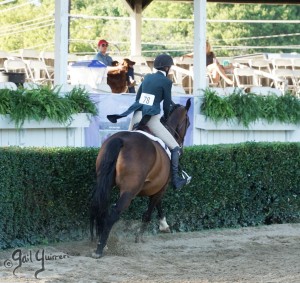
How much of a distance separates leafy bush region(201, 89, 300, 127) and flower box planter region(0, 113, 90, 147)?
2293 millimetres

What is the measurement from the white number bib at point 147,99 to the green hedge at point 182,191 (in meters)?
0.95

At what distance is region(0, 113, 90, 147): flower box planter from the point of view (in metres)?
13.2

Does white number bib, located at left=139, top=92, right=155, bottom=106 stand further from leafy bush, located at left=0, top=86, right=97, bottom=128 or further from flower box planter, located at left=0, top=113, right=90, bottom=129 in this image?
flower box planter, located at left=0, top=113, right=90, bottom=129

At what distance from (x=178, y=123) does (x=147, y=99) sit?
3.04 ft

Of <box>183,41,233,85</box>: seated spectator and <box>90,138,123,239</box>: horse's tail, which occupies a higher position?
<box>183,41,233,85</box>: seated spectator

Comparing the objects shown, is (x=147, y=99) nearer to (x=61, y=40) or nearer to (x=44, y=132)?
(x=44, y=132)

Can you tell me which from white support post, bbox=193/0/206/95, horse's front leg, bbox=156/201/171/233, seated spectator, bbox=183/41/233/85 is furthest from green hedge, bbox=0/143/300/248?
seated spectator, bbox=183/41/233/85

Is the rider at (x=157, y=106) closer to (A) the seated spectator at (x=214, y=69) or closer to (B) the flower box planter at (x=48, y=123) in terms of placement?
(B) the flower box planter at (x=48, y=123)

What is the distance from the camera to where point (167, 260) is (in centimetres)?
1063

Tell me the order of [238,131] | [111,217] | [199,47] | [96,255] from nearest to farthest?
[96,255] < [111,217] < [199,47] < [238,131]

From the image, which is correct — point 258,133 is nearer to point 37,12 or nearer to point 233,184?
point 233,184

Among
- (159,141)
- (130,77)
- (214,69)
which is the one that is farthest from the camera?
(214,69)

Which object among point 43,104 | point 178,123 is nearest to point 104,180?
point 178,123

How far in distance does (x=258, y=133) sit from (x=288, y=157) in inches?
67.6
